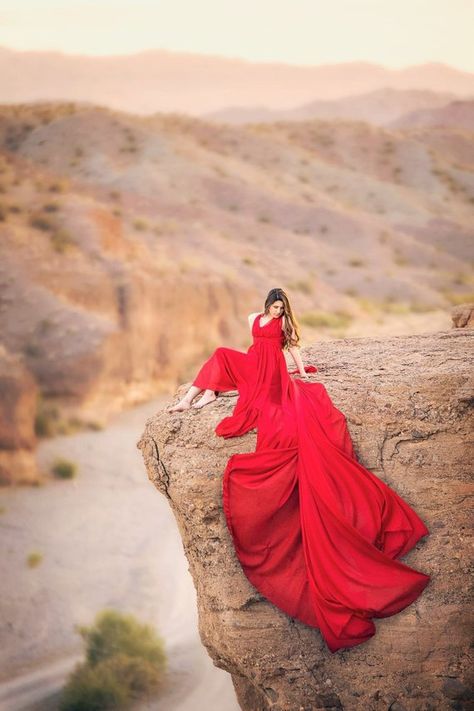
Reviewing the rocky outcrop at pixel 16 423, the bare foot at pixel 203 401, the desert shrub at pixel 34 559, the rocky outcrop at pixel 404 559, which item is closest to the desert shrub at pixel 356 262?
the rocky outcrop at pixel 16 423

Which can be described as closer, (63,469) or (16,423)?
(16,423)

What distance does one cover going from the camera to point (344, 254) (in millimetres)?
20297

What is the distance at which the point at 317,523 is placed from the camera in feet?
16.2

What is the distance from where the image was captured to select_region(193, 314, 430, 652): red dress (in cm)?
489

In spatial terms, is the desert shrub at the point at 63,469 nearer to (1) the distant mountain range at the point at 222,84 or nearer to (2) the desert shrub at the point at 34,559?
(2) the desert shrub at the point at 34,559

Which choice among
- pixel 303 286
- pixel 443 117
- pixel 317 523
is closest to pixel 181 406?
pixel 317 523

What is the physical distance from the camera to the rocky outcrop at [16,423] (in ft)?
47.3

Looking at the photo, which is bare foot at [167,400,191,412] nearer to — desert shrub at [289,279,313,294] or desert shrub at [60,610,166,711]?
desert shrub at [60,610,166,711]

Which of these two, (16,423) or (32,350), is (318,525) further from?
(32,350)

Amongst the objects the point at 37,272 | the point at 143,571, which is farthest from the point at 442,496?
the point at 37,272

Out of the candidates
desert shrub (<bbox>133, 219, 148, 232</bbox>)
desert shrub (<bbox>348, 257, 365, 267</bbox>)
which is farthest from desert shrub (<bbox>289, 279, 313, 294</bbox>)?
desert shrub (<bbox>133, 219, 148, 232</bbox>)

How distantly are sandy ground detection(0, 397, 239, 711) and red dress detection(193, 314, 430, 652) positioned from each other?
6195 millimetres

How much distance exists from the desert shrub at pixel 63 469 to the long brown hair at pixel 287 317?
1023 centimetres

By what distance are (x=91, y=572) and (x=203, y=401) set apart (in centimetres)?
913
